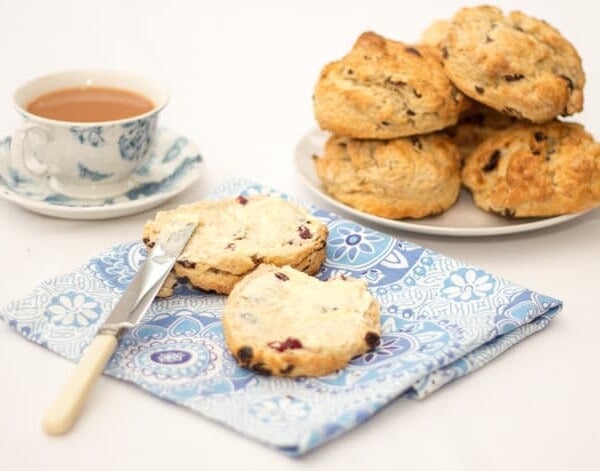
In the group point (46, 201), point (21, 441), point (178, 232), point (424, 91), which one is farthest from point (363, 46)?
point (21, 441)

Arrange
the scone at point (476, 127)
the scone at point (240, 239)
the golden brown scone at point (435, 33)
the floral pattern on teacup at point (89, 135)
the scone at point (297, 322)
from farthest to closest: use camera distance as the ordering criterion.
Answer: the golden brown scone at point (435, 33), the scone at point (476, 127), the floral pattern on teacup at point (89, 135), the scone at point (240, 239), the scone at point (297, 322)

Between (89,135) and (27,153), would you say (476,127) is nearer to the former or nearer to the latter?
(89,135)

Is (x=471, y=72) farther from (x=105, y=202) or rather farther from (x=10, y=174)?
(x=10, y=174)

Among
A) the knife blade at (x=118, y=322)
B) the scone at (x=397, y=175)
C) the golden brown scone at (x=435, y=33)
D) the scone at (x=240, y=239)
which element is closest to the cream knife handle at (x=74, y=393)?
the knife blade at (x=118, y=322)

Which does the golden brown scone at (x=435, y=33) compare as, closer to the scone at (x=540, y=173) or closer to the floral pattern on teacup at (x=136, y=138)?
the scone at (x=540, y=173)

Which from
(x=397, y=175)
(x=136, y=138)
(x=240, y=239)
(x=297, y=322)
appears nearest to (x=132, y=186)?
(x=136, y=138)

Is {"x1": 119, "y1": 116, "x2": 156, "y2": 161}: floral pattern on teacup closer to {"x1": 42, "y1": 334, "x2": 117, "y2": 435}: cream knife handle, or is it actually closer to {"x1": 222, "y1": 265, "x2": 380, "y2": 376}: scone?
{"x1": 222, "y1": 265, "x2": 380, "y2": 376}: scone

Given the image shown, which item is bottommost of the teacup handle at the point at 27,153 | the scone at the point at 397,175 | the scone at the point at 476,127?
the teacup handle at the point at 27,153

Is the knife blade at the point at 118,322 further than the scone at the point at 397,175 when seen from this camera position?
No
